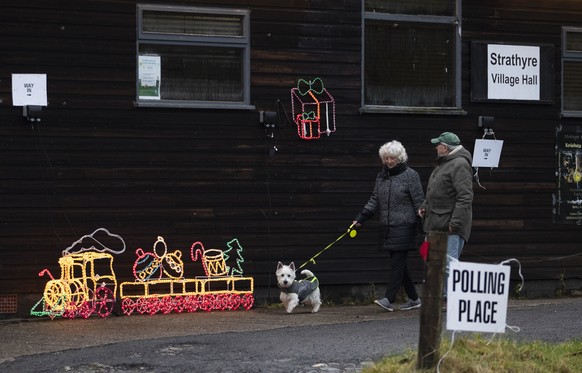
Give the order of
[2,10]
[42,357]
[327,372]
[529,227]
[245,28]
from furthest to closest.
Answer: [529,227] < [245,28] < [2,10] < [42,357] < [327,372]

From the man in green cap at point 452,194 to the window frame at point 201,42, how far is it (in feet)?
7.85

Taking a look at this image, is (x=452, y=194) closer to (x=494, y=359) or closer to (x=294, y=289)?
(x=294, y=289)

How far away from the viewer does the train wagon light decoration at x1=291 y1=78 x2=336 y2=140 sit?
12250mm

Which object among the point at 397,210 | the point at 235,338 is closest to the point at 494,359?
the point at 235,338

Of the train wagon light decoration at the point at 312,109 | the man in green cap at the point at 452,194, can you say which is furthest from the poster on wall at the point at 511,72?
the man in green cap at the point at 452,194

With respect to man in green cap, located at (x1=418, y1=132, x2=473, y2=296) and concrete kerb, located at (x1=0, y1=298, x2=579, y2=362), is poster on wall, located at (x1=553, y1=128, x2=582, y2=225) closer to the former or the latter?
concrete kerb, located at (x1=0, y1=298, x2=579, y2=362)

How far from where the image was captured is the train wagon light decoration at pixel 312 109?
40.2 feet

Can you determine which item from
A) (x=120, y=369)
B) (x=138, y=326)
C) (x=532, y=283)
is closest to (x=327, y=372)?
(x=120, y=369)

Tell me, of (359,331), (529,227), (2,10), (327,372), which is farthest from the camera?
(529,227)

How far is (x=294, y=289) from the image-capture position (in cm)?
1145

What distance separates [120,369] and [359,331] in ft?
8.86

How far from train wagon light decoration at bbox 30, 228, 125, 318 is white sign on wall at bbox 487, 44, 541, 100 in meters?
5.03

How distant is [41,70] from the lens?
37.0ft

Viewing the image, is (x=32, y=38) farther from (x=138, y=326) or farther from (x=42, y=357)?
(x=42, y=357)
